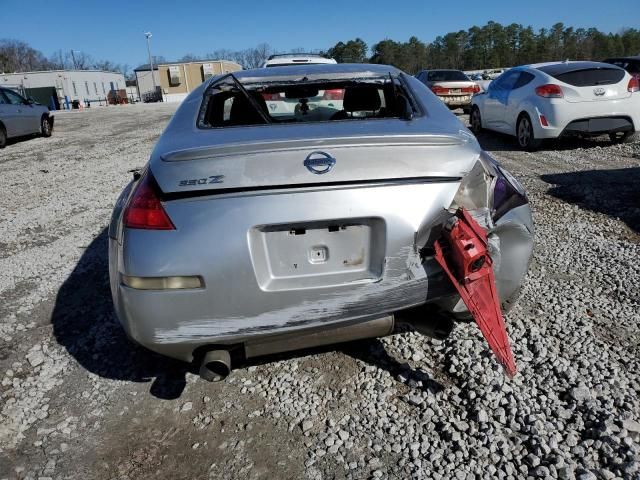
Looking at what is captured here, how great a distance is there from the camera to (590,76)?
25.3 ft

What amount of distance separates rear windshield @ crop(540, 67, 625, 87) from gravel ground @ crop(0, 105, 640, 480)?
5.04 metres

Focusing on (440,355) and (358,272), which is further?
(440,355)

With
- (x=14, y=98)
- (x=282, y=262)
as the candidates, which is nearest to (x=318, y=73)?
(x=282, y=262)

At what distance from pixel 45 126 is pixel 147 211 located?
52.7 feet

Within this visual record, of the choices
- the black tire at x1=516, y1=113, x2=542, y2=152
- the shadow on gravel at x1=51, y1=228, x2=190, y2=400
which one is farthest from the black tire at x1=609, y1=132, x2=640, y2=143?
the shadow on gravel at x1=51, y1=228, x2=190, y2=400

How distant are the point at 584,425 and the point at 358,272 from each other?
1.13 meters

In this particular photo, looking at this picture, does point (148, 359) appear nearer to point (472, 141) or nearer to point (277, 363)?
point (277, 363)

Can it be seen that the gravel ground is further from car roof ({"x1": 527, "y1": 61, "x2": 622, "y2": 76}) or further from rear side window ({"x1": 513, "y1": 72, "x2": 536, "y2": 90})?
rear side window ({"x1": 513, "y1": 72, "x2": 536, "y2": 90})

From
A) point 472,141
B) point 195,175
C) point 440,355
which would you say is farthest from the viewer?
point 440,355

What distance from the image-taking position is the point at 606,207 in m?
4.89

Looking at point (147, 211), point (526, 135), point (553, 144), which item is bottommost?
point (553, 144)

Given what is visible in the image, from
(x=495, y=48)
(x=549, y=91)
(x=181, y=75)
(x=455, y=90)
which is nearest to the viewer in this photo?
(x=549, y=91)

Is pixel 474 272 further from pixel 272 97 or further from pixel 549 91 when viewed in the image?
pixel 549 91

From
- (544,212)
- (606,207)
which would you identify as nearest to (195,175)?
(544,212)
